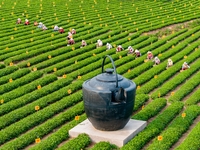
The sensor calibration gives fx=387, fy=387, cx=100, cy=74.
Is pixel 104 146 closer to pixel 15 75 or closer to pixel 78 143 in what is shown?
pixel 78 143

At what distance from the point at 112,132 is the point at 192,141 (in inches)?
86.5

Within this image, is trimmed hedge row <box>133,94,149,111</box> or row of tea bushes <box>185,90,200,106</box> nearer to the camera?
trimmed hedge row <box>133,94,149,111</box>

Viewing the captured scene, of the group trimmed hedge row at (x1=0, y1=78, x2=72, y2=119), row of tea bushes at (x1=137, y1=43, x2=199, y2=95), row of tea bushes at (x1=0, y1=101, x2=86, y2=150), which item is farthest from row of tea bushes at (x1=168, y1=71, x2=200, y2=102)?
trimmed hedge row at (x1=0, y1=78, x2=72, y2=119)

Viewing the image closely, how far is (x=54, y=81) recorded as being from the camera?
15.9 metres

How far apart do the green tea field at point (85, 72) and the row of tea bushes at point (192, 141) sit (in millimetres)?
26

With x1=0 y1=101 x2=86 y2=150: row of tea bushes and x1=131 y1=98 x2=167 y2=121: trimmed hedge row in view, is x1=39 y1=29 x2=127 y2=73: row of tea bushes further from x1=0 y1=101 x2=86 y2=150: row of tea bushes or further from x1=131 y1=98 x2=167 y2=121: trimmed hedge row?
x1=131 y1=98 x2=167 y2=121: trimmed hedge row

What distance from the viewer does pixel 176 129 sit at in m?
11.2

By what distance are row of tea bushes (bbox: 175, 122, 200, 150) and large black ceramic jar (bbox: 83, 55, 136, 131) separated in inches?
65.7

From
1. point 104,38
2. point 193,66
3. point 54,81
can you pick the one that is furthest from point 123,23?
point 54,81

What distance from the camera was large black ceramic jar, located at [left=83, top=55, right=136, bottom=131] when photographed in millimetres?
10219

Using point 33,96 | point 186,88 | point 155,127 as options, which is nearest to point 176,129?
point 155,127

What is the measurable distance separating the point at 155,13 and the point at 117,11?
3274mm

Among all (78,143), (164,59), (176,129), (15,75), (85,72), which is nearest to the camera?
(78,143)

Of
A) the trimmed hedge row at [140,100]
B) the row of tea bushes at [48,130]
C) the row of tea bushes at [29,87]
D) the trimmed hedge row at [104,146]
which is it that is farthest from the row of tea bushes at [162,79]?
the trimmed hedge row at [104,146]
